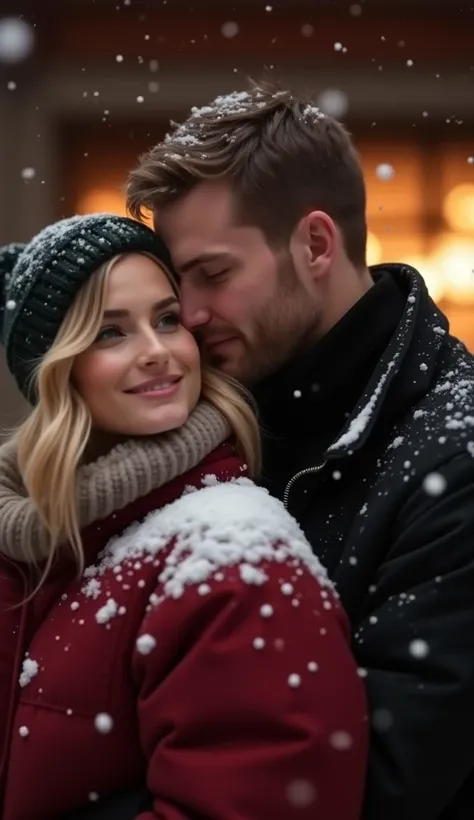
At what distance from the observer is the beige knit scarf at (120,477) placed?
122cm

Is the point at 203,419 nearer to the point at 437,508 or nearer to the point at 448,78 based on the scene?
the point at 437,508

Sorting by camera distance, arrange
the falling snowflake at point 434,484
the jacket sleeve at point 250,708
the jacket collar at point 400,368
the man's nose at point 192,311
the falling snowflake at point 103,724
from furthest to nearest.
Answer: the man's nose at point 192,311
the jacket collar at point 400,368
the falling snowflake at point 434,484
the falling snowflake at point 103,724
the jacket sleeve at point 250,708

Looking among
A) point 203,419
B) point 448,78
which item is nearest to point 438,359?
point 203,419

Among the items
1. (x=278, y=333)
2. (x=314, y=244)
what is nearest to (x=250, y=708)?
(x=278, y=333)

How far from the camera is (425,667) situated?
116cm

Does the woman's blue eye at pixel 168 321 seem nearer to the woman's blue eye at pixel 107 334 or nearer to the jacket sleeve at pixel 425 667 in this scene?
the woman's blue eye at pixel 107 334

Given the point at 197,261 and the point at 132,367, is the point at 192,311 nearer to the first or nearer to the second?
the point at 197,261

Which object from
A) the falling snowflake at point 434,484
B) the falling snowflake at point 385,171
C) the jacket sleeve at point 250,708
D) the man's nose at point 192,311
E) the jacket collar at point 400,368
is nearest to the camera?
the jacket sleeve at point 250,708

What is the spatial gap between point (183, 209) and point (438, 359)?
49cm

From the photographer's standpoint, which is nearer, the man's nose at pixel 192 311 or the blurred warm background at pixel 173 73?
the man's nose at pixel 192 311

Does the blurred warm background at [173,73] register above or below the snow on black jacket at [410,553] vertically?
above

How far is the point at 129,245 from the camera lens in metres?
1.35

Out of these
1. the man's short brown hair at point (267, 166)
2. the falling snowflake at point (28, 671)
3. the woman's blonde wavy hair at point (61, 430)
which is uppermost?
the man's short brown hair at point (267, 166)

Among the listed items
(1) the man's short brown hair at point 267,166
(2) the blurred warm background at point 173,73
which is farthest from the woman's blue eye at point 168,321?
(2) the blurred warm background at point 173,73
